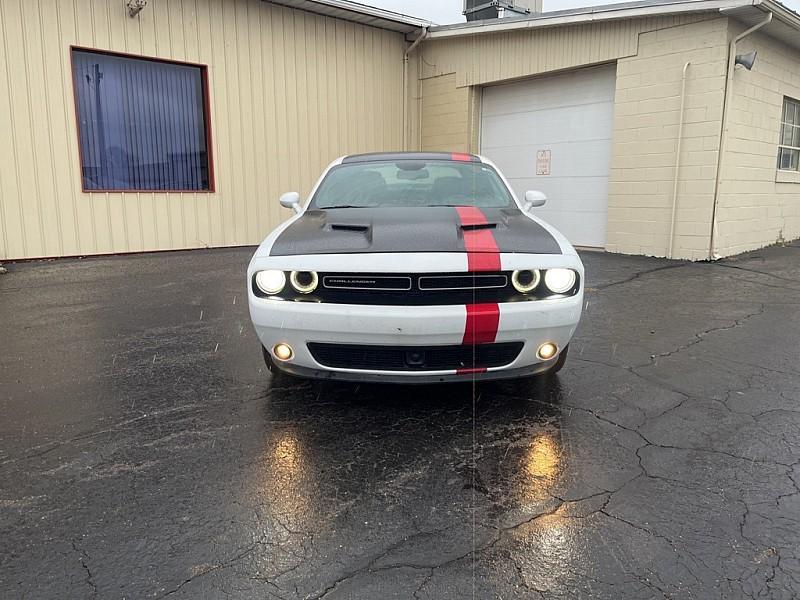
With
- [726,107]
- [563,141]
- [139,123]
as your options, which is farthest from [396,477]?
[563,141]

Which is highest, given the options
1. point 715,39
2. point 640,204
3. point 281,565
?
point 715,39

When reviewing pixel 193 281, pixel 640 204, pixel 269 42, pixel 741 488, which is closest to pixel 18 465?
pixel 741 488

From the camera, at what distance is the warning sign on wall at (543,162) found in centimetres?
1112

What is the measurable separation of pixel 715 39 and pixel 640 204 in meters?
2.52

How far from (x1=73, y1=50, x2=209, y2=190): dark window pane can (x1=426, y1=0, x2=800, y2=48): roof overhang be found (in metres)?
5.58

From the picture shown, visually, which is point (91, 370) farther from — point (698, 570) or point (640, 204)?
point (640, 204)

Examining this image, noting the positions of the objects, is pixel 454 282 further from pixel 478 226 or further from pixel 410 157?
pixel 410 157

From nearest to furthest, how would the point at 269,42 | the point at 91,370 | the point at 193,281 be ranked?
the point at 91,370, the point at 193,281, the point at 269,42

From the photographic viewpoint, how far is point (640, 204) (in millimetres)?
9719

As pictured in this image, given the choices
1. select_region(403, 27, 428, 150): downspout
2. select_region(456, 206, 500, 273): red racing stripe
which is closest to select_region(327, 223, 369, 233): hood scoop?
select_region(456, 206, 500, 273): red racing stripe

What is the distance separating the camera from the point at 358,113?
12.5 m

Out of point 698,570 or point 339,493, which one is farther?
point 339,493

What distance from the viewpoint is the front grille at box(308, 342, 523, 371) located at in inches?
117

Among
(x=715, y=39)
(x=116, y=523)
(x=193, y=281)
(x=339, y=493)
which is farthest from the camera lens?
(x=715, y=39)
